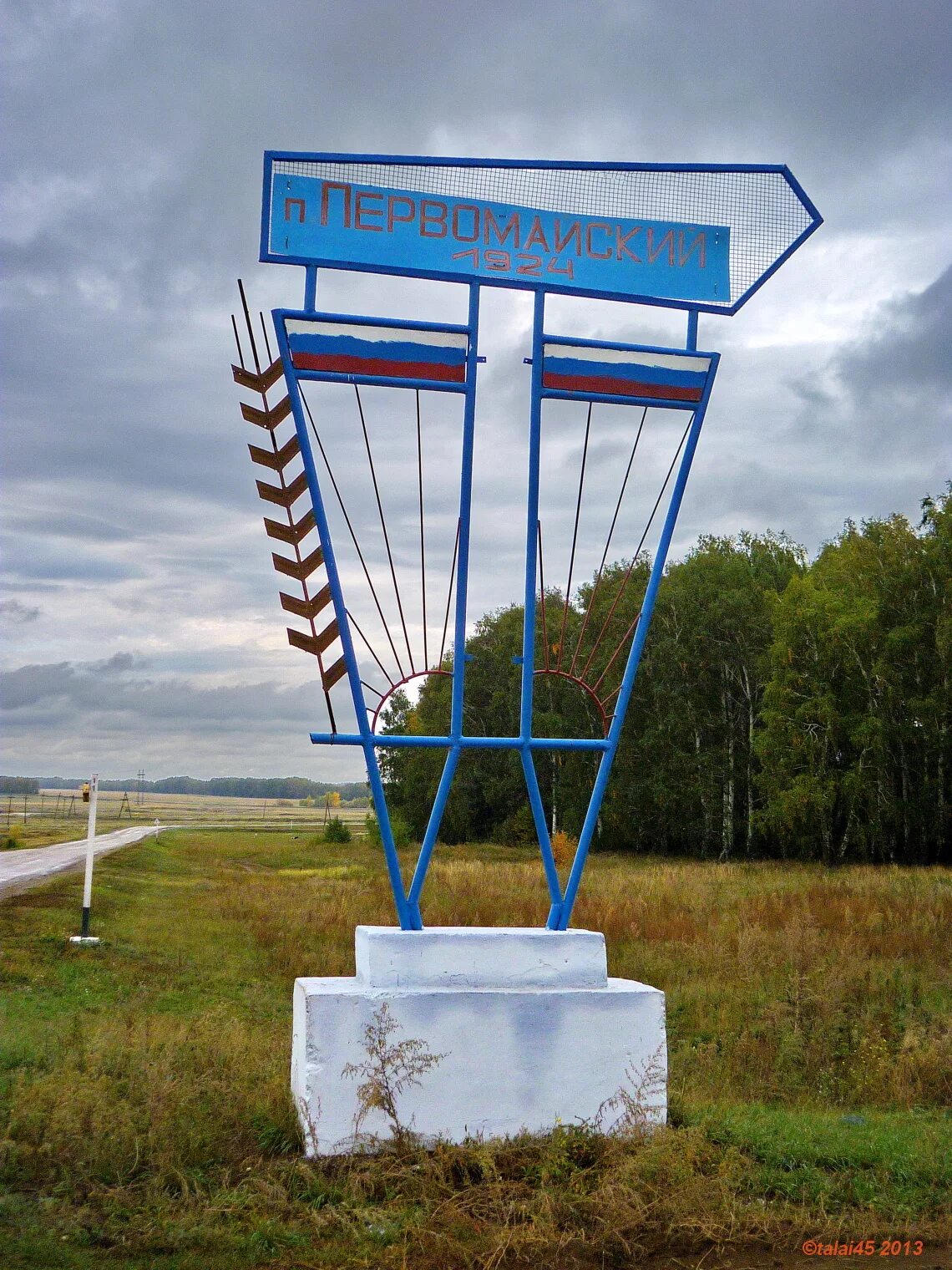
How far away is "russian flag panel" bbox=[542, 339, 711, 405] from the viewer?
630cm

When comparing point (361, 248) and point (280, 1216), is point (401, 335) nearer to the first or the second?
point (361, 248)

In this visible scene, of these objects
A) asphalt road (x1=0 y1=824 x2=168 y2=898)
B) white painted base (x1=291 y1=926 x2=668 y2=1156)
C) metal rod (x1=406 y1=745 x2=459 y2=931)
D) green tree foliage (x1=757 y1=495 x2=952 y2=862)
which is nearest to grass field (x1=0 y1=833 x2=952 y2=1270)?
white painted base (x1=291 y1=926 x2=668 y2=1156)

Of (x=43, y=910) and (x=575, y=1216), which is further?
(x=43, y=910)

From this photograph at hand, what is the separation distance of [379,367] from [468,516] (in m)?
0.96

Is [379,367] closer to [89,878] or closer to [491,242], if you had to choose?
[491,242]

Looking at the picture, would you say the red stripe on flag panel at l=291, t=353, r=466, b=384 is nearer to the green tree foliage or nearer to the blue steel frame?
the blue steel frame

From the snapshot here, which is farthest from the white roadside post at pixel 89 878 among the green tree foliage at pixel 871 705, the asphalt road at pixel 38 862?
the green tree foliage at pixel 871 705

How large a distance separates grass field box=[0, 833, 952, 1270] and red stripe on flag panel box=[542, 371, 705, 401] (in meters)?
4.00

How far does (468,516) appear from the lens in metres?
6.10

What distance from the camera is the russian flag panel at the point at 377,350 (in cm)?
595

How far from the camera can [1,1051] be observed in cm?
707

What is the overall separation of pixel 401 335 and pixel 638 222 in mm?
1659

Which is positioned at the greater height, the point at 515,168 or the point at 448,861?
the point at 515,168

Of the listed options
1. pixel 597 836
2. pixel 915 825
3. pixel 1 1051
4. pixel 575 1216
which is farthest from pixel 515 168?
pixel 597 836
